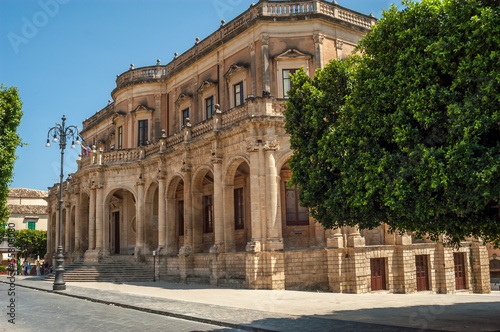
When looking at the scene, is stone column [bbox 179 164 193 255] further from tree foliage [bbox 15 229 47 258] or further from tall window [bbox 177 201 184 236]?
tree foliage [bbox 15 229 47 258]

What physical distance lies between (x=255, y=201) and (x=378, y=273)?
6435 mm

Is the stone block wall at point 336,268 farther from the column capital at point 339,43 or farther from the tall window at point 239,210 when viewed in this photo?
the column capital at point 339,43

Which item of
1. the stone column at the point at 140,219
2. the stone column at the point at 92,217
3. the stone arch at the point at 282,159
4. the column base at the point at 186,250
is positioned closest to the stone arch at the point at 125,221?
the stone column at the point at 92,217

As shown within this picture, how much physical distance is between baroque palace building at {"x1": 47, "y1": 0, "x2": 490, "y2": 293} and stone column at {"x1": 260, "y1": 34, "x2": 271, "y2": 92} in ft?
0.17

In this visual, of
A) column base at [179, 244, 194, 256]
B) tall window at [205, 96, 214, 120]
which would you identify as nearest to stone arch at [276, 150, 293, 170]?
column base at [179, 244, 194, 256]

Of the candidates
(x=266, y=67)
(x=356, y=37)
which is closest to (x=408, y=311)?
(x=266, y=67)

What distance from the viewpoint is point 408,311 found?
12625mm

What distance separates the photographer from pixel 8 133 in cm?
1969

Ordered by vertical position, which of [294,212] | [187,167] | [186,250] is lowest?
[186,250]

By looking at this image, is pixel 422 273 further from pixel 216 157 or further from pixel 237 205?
pixel 216 157

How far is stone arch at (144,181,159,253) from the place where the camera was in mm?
29266

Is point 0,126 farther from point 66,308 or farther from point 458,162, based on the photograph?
point 458,162

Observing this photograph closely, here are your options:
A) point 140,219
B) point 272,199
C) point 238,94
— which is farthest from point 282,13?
point 140,219

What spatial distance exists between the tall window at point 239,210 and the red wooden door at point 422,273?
8.88 m
